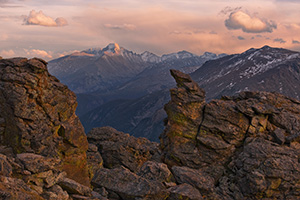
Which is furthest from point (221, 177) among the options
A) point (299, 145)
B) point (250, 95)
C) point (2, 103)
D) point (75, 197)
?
point (2, 103)

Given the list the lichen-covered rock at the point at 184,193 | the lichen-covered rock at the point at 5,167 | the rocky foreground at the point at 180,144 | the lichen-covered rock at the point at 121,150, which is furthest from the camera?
the lichen-covered rock at the point at 121,150

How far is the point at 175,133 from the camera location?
50344 millimetres

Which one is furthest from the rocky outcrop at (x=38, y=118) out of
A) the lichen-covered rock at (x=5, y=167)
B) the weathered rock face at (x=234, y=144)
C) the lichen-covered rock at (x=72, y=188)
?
the weathered rock face at (x=234, y=144)

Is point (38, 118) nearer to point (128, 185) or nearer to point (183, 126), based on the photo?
point (128, 185)

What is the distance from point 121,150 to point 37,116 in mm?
26793

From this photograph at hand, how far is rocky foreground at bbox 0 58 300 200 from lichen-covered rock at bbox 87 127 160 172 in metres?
8.17

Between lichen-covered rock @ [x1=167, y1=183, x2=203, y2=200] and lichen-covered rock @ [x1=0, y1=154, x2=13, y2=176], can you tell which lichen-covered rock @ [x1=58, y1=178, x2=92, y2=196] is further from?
lichen-covered rock @ [x1=167, y1=183, x2=203, y2=200]

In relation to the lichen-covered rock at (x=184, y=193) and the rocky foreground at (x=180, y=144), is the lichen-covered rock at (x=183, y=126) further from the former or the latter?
the lichen-covered rock at (x=184, y=193)

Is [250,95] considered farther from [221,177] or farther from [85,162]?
[85,162]

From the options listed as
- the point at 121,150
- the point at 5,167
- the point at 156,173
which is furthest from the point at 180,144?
the point at 5,167

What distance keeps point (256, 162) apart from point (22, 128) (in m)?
37.2

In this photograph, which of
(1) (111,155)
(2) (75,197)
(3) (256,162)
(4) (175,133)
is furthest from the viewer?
(1) (111,155)

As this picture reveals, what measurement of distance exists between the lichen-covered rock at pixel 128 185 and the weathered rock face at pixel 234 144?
6529 mm

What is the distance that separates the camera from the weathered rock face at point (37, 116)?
47906 mm
